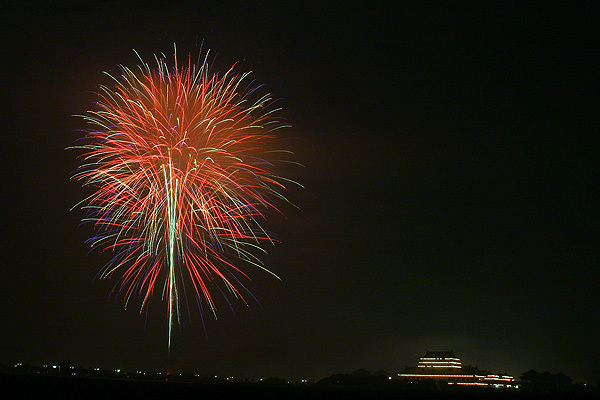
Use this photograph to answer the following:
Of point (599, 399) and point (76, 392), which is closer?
point (76, 392)

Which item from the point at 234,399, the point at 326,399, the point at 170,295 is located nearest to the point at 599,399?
the point at 326,399

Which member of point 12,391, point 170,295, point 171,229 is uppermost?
point 171,229

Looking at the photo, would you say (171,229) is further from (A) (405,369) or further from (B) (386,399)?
(A) (405,369)

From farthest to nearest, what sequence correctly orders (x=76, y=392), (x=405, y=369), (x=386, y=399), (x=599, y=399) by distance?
(x=405, y=369) < (x=599, y=399) < (x=386, y=399) < (x=76, y=392)

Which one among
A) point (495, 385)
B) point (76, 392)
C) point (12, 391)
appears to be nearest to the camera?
point (12, 391)

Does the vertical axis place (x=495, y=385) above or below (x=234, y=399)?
above

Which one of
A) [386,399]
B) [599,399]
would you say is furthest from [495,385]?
[386,399]
